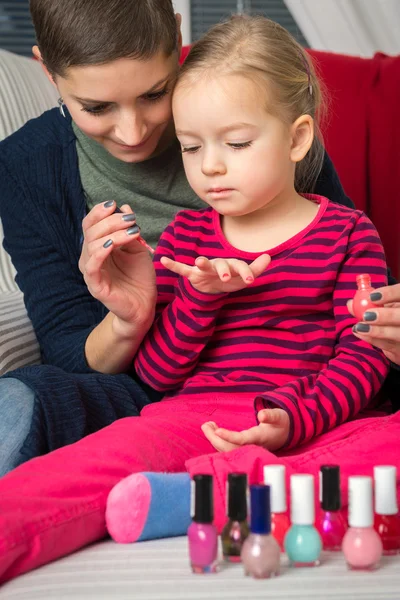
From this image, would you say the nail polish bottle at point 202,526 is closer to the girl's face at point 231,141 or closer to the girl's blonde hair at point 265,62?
the girl's face at point 231,141

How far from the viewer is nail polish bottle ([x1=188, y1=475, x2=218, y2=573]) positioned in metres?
0.98

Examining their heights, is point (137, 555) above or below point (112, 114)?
below

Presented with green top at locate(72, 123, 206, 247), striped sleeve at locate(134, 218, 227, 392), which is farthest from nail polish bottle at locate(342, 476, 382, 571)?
green top at locate(72, 123, 206, 247)

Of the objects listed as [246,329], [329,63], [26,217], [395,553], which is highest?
[329,63]

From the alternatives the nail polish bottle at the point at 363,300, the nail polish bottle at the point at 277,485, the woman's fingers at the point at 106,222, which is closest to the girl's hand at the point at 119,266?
the woman's fingers at the point at 106,222

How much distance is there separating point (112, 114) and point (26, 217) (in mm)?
325

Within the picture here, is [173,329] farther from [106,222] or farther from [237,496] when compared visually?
[237,496]

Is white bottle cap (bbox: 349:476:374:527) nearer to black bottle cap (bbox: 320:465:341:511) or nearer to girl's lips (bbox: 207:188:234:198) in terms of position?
black bottle cap (bbox: 320:465:341:511)

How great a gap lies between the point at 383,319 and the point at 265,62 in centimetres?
46

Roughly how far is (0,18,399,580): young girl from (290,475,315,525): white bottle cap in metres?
0.23

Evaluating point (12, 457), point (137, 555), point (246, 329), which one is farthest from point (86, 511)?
point (246, 329)

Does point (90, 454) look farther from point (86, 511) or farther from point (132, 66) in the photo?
point (132, 66)

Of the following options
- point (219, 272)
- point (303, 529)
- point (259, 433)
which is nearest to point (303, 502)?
point (303, 529)

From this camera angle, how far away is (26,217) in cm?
180
